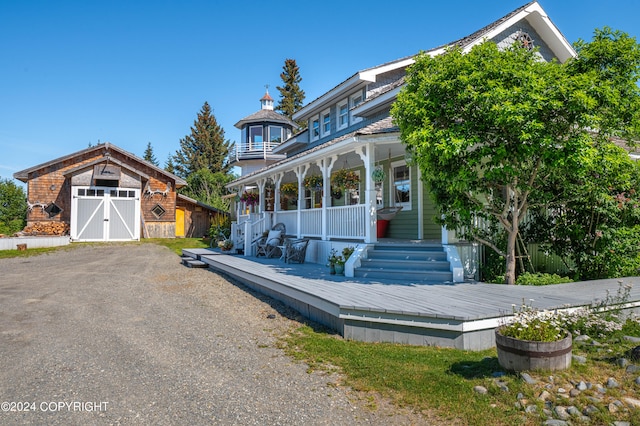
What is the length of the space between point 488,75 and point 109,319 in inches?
298

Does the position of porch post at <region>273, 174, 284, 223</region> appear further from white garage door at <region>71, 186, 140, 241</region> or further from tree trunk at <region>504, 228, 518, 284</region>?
white garage door at <region>71, 186, 140, 241</region>

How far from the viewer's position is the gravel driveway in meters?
3.15

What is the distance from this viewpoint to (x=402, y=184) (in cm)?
1177

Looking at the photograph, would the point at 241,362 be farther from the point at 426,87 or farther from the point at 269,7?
the point at 269,7

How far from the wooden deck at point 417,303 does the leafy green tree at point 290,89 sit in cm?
3663

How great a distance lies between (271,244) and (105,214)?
13.3 m

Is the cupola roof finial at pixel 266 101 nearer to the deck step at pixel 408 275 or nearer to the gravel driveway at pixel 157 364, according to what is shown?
the gravel driveway at pixel 157 364

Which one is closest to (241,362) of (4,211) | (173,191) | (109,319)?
(109,319)

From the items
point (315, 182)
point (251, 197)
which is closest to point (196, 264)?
point (251, 197)

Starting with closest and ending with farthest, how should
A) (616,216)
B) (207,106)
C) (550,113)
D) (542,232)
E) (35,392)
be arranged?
1. (35,392)
2. (550,113)
3. (616,216)
4. (542,232)
5. (207,106)

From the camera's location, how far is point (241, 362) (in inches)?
173

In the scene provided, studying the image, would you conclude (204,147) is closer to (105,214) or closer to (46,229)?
(105,214)

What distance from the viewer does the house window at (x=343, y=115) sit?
14.6 meters

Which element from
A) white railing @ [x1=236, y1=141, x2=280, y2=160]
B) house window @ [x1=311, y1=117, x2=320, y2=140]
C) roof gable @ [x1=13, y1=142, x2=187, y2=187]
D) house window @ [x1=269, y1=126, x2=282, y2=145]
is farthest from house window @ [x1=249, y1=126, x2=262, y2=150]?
house window @ [x1=311, y1=117, x2=320, y2=140]
